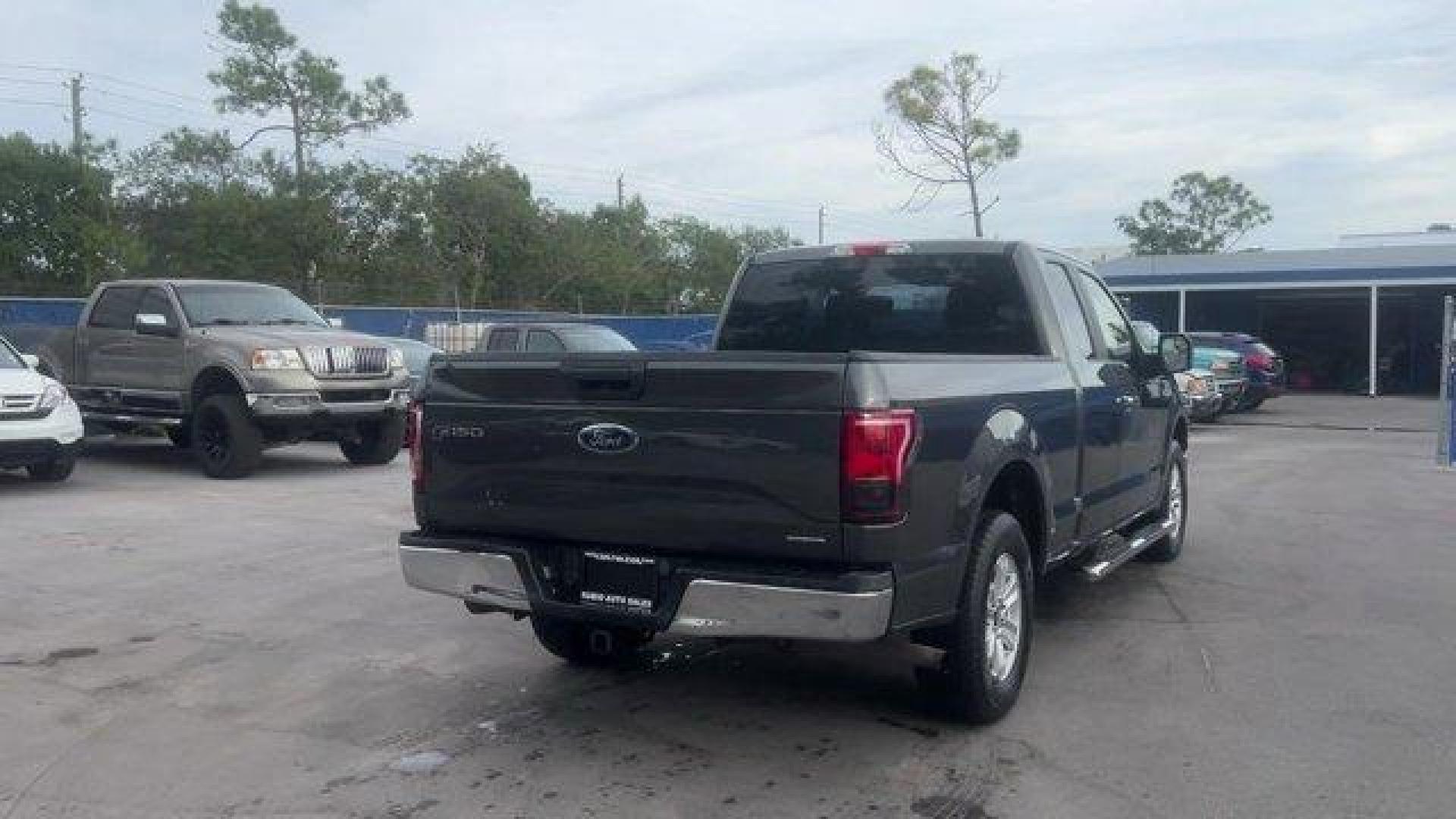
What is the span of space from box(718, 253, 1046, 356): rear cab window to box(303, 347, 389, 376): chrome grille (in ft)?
23.8

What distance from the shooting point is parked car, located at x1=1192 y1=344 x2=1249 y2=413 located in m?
23.5

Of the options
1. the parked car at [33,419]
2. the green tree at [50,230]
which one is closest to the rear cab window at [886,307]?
the parked car at [33,419]

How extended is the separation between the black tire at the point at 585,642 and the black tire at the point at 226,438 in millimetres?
7962

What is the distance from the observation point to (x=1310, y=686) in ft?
19.8

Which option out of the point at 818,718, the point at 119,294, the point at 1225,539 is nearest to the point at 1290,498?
the point at 1225,539

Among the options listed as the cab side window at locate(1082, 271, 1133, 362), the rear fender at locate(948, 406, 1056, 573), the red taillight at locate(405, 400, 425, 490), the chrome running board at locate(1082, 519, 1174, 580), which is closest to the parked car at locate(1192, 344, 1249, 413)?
the chrome running board at locate(1082, 519, 1174, 580)

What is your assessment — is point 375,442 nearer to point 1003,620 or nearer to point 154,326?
point 154,326

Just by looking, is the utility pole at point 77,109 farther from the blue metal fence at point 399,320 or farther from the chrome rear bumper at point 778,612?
the chrome rear bumper at point 778,612

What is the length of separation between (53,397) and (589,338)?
6795 mm

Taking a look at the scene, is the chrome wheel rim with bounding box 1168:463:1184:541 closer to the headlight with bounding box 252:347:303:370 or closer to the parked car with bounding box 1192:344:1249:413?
the headlight with bounding box 252:347:303:370

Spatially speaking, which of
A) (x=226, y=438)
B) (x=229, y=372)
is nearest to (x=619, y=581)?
(x=229, y=372)

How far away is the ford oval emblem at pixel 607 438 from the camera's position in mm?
4930

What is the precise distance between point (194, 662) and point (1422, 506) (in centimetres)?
1056

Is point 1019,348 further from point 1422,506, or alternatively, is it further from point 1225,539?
point 1422,506
